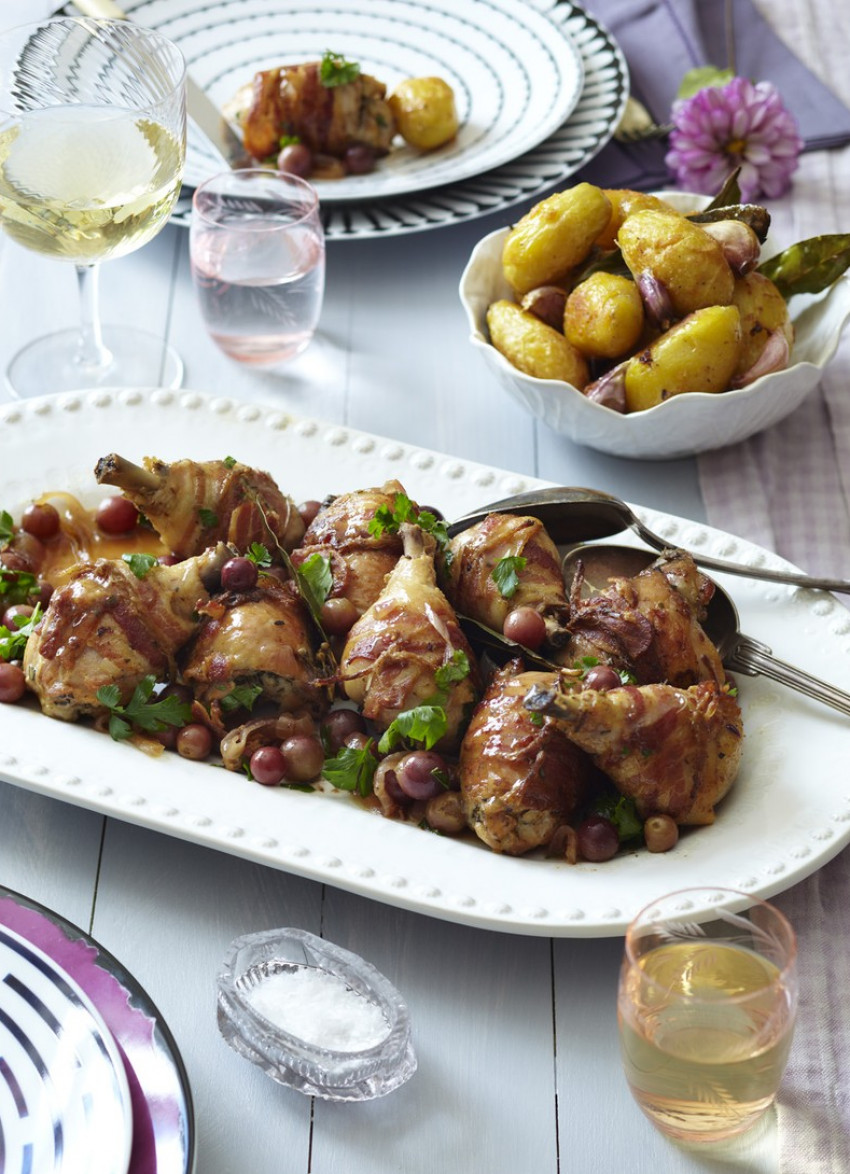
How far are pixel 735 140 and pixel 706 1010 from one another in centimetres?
267

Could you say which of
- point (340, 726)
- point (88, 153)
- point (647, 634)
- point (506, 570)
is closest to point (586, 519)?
point (506, 570)

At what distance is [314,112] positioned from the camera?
3.47 metres

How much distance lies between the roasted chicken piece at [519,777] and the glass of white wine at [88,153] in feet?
4.37

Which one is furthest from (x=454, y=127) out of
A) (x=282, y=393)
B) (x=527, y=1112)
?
(x=527, y=1112)

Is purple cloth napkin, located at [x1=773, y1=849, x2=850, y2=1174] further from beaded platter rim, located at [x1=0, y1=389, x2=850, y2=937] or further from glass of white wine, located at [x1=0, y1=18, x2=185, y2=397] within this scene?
glass of white wine, located at [x1=0, y1=18, x2=185, y2=397]

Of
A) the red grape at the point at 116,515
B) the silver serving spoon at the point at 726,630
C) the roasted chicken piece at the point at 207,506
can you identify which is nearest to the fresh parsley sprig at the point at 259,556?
the roasted chicken piece at the point at 207,506

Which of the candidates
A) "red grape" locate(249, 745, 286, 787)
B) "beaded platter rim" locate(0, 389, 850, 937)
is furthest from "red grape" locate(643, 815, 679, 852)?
"red grape" locate(249, 745, 286, 787)

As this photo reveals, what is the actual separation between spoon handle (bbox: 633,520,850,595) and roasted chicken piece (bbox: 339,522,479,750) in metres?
0.44

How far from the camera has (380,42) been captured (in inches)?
153

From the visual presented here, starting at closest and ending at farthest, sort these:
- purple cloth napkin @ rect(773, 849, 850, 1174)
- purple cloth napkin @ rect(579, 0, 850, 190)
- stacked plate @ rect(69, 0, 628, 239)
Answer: purple cloth napkin @ rect(773, 849, 850, 1174) → stacked plate @ rect(69, 0, 628, 239) → purple cloth napkin @ rect(579, 0, 850, 190)

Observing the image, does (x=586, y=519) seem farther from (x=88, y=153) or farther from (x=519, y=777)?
(x=88, y=153)

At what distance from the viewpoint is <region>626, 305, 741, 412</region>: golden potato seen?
8.70ft

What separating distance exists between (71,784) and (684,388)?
4.58 feet

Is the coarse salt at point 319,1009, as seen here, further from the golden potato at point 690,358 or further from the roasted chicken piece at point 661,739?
the golden potato at point 690,358
